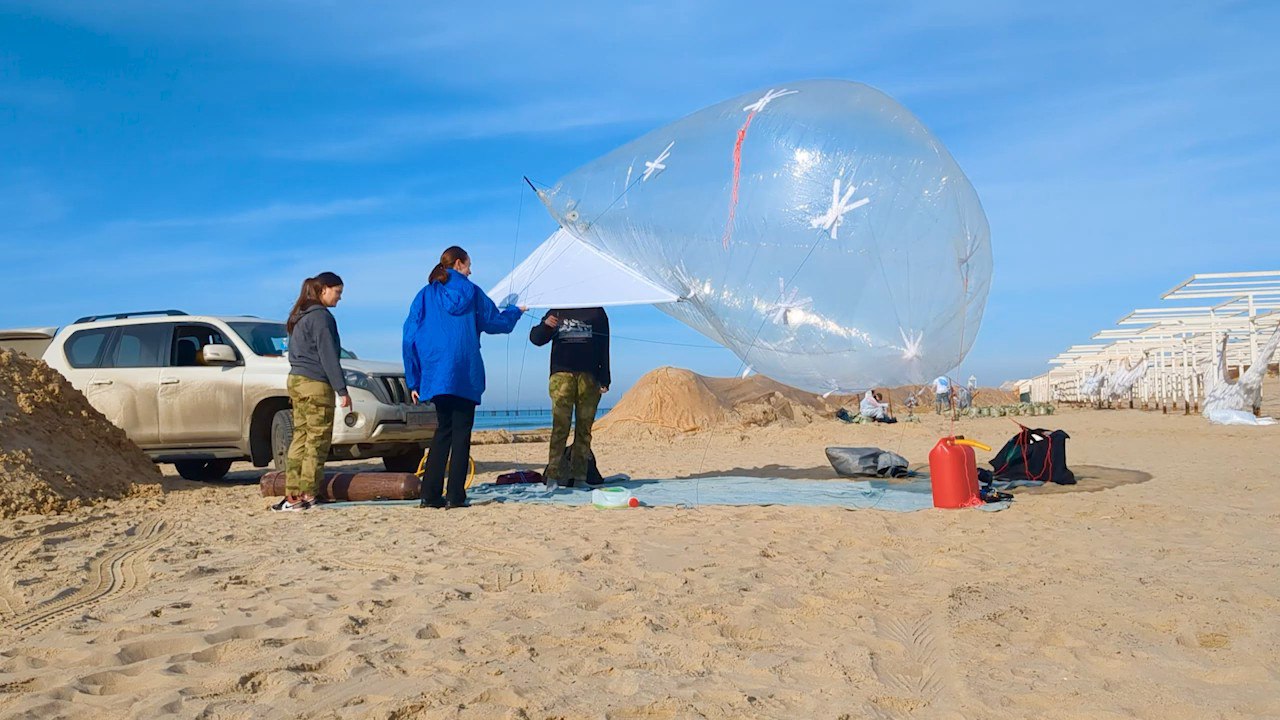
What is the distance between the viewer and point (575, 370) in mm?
8219

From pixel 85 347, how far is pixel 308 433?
4.51 meters

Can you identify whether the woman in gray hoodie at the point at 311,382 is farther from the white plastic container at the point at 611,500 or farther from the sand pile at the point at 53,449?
the white plastic container at the point at 611,500

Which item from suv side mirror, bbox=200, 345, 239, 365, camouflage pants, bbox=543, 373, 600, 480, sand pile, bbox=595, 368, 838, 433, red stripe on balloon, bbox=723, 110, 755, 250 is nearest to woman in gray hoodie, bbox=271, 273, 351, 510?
camouflage pants, bbox=543, 373, 600, 480

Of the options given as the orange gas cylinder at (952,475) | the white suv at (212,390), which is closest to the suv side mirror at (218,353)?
the white suv at (212,390)

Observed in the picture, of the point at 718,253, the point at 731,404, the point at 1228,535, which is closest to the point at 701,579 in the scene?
the point at 718,253

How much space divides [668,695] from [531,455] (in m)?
11.3

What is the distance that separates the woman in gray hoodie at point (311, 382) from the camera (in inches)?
283

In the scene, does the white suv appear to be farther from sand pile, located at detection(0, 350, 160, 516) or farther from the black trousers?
the black trousers

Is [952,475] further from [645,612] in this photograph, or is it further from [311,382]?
[311,382]

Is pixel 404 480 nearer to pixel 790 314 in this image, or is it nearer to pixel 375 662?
pixel 790 314

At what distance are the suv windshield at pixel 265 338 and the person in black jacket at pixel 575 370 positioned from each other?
2996 millimetres

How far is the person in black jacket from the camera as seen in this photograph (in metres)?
8.16

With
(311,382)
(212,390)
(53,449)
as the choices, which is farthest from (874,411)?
(53,449)

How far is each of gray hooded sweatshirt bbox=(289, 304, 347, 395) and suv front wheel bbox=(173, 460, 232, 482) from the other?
14.6ft
